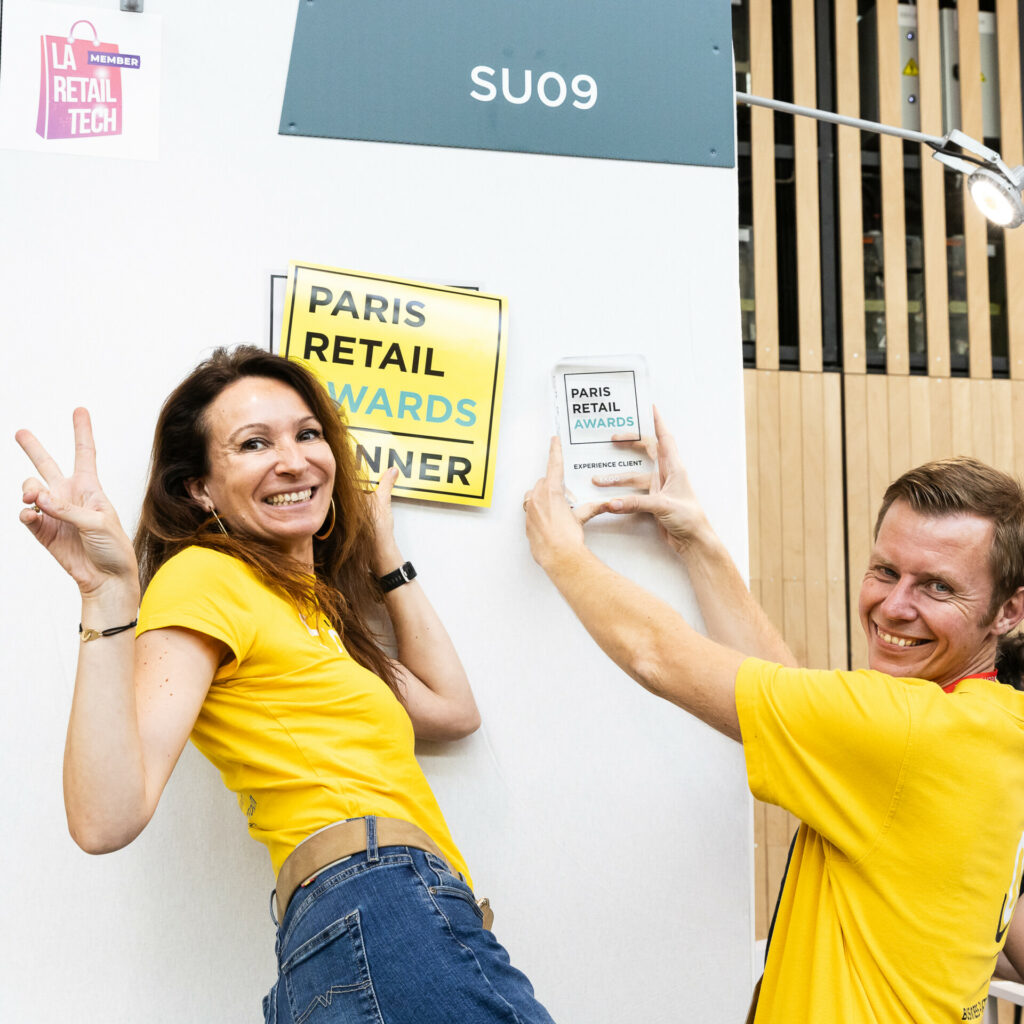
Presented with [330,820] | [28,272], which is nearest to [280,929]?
[330,820]

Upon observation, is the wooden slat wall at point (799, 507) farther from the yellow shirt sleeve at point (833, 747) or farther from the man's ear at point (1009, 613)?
the yellow shirt sleeve at point (833, 747)

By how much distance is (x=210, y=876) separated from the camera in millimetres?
1565

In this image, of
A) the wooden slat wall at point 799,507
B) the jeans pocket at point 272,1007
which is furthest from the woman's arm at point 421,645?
the wooden slat wall at point 799,507

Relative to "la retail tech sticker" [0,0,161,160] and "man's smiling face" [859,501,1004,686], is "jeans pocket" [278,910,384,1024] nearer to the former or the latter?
"man's smiling face" [859,501,1004,686]

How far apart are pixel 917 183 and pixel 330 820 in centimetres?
540

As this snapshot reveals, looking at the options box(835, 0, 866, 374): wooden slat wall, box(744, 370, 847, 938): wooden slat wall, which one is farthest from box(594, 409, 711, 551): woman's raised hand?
box(835, 0, 866, 374): wooden slat wall

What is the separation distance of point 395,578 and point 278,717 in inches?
15.9

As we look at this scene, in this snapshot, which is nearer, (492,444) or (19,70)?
(19,70)

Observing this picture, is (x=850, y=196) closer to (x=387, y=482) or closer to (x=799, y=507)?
(x=799, y=507)

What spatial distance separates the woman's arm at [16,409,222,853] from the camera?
1.00 m

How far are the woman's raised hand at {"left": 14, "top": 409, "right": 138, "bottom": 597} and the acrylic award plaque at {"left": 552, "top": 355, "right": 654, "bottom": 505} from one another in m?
0.87

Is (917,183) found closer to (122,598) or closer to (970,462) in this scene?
(970,462)

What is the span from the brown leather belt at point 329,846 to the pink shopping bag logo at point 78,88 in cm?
114

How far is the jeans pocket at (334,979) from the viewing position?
1123 mm
